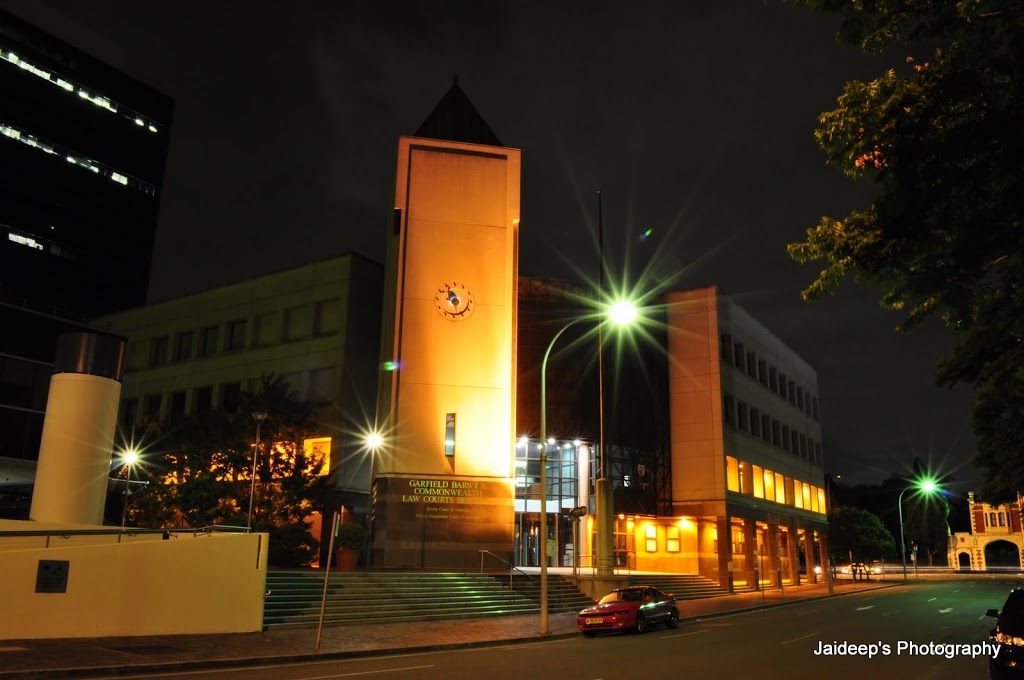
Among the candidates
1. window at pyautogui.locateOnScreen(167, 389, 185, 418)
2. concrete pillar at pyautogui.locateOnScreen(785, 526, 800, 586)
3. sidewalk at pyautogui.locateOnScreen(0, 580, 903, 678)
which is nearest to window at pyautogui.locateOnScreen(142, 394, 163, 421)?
window at pyautogui.locateOnScreen(167, 389, 185, 418)

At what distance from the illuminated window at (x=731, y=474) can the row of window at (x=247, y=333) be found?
24.8 m

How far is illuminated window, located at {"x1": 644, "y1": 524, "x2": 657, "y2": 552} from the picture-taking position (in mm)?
46656

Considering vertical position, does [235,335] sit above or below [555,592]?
above

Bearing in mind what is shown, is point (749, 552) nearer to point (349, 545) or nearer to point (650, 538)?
point (650, 538)

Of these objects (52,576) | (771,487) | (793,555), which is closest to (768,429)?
(771,487)

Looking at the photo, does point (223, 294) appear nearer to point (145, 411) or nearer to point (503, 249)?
point (145, 411)

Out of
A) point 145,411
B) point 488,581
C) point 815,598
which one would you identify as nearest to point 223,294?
point 145,411

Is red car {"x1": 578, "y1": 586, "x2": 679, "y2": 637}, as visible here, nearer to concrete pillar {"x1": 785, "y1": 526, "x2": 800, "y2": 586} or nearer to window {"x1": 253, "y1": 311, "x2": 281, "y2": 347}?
window {"x1": 253, "y1": 311, "x2": 281, "y2": 347}

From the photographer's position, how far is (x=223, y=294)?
147 feet

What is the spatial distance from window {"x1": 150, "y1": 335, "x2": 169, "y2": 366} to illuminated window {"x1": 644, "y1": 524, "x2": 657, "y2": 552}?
31.1m

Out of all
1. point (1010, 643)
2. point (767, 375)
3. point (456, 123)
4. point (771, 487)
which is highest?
point (456, 123)

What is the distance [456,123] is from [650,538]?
26578mm

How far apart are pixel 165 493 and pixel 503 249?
18.2m

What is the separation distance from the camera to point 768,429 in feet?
182
